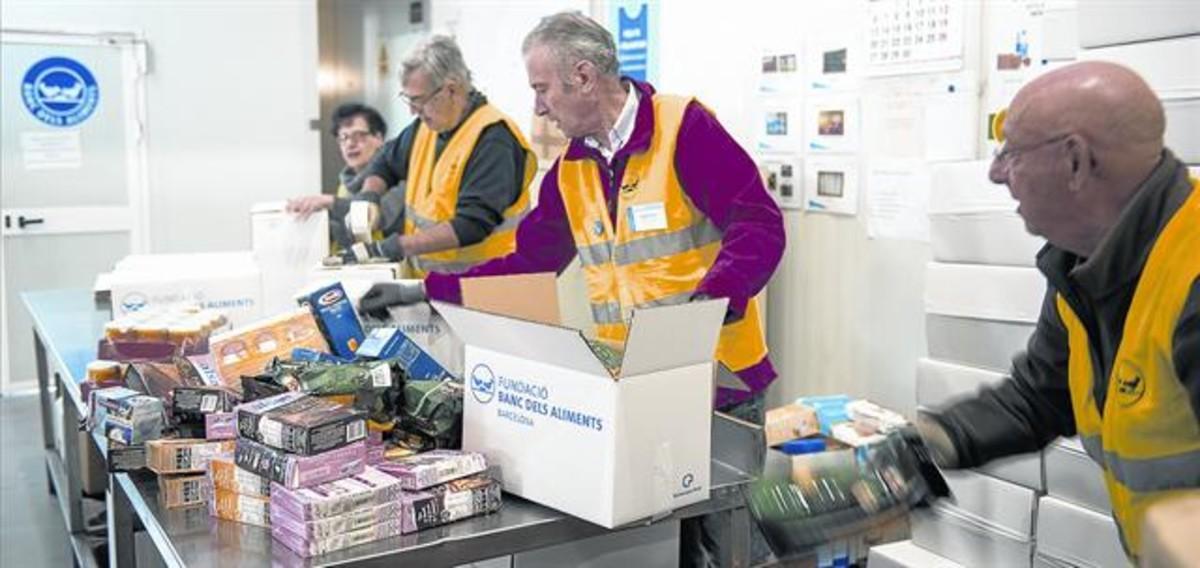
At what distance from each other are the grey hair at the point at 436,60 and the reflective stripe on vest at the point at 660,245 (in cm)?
92

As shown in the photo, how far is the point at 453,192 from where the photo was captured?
3.38 metres

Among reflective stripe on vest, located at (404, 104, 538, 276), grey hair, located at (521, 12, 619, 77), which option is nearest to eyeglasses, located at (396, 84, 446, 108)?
reflective stripe on vest, located at (404, 104, 538, 276)

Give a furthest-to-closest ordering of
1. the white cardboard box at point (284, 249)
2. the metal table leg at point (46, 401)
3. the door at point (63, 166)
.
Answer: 1. the door at point (63, 166)
2. the metal table leg at point (46, 401)
3. the white cardboard box at point (284, 249)

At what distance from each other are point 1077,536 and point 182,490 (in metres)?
1.74

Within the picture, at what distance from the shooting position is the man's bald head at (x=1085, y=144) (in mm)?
1484

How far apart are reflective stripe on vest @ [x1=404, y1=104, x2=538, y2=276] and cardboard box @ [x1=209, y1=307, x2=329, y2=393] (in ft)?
3.57

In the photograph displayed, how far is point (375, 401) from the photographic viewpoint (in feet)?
6.17

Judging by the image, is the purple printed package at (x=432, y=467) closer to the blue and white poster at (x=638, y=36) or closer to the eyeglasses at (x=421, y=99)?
the eyeglasses at (x=421, y=99)

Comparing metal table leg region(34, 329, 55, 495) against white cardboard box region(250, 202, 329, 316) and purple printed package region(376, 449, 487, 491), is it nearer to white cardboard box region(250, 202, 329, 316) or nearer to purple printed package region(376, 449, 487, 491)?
white cardboard box region(250, 202, 329, 316)

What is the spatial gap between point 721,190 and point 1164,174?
985mm

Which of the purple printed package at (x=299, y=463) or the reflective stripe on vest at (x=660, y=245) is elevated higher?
the reflective stripe on vest at (x=660, y=245)

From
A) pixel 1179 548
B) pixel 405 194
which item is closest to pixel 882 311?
pixel 405 194

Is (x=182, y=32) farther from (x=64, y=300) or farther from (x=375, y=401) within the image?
(x=375, y=401)

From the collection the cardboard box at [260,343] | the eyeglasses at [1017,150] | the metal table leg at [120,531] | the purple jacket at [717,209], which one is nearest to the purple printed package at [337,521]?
the cardboard box at [260,343]
